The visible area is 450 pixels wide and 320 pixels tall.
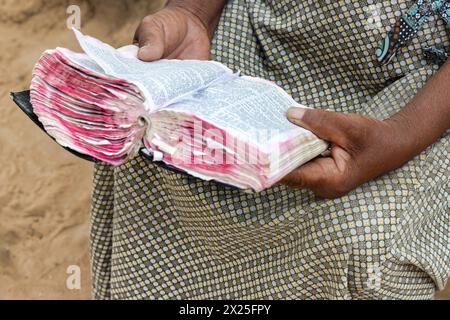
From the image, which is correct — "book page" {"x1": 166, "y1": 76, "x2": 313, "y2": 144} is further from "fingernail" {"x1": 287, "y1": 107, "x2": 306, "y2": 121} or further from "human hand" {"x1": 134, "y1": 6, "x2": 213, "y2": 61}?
"human hand" {"x1": 134, "y1": 6, "x2": 213, "y2": 61}

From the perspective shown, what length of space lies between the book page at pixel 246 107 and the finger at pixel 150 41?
108mm

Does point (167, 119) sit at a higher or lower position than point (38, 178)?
higher

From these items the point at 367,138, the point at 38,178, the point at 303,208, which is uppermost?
the point at 367,138

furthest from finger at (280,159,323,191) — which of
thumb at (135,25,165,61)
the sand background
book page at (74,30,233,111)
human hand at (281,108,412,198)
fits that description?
the sand background

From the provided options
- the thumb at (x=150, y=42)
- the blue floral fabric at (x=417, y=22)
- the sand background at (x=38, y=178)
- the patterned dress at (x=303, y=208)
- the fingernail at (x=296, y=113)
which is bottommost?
the sand background at (x=38, y=178)

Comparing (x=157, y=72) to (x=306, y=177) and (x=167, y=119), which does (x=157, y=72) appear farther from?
(x=306, y=177)

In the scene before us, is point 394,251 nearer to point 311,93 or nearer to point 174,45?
point 311,93

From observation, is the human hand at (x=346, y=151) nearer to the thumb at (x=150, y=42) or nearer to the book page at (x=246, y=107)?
the book page at (x=246, y=107)

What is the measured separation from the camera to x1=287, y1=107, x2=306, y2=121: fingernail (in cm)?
91

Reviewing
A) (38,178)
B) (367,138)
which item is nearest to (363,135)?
(367,138)

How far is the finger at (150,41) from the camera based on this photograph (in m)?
1.03

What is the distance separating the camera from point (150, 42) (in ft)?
3.48

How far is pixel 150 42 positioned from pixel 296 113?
0.88ft

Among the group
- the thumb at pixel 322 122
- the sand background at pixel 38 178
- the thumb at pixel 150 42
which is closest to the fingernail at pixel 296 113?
the thumb at pixel 322 122
